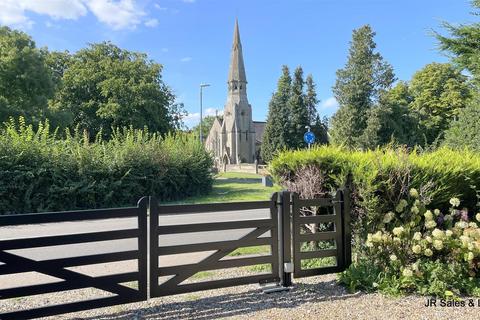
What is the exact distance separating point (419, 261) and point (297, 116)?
45.6 metres

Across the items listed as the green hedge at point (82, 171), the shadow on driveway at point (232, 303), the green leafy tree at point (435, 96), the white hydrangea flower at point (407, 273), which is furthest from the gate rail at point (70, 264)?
the green leafy tree at point (435, 96)

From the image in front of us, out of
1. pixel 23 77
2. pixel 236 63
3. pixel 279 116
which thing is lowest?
pixel 23 77

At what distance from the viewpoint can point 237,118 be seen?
71250 mm

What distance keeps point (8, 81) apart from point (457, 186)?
85.5 ft

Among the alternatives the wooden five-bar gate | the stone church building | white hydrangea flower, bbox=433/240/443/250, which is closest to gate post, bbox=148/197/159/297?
the wooden five-bar gate

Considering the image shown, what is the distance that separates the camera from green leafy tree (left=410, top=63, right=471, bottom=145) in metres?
41.0

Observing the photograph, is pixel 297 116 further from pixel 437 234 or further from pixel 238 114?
pixel 437 234

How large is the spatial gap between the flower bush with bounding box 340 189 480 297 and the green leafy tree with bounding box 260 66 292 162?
4471 cm

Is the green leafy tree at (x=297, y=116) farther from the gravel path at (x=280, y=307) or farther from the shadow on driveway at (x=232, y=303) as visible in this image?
the gravel path at (x=280, y=307)

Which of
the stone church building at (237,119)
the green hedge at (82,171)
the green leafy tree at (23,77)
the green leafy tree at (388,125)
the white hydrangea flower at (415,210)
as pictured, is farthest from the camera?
the stone church building at (237,119)

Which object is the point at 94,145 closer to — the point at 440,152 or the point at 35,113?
the point at 35,113

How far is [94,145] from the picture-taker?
15930 millimetres

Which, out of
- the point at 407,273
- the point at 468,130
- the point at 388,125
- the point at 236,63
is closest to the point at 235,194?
the point at 468,130

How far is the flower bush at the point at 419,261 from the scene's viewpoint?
4.74 meters
